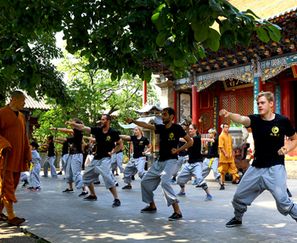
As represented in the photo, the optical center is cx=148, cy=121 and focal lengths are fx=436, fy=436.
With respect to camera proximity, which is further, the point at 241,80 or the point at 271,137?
the point at 241,80

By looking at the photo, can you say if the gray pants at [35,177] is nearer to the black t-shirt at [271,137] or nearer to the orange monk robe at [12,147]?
the orange monk robe at [12,147]

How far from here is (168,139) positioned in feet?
21.7

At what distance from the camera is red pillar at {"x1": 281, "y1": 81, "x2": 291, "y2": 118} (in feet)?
53.8

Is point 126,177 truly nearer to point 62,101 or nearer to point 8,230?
point 62,101

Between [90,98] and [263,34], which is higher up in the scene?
[90,98]

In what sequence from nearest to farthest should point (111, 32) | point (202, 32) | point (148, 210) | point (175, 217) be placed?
point (202, 32), point (111, 32), point (175, 217), point (148, 210)

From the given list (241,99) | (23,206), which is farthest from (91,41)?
(241,99)

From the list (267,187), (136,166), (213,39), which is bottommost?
(267,187)

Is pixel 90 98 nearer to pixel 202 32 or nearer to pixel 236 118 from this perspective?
pixel 236 118

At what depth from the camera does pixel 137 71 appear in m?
5.69

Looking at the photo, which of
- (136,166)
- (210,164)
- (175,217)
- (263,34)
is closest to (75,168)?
(136,166)

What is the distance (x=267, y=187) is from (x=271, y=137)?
59 cm

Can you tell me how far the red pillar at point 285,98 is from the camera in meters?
16.4

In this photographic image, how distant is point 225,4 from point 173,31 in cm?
43
